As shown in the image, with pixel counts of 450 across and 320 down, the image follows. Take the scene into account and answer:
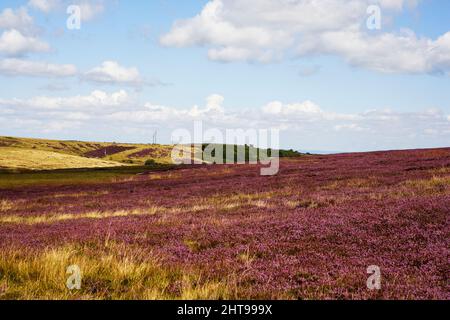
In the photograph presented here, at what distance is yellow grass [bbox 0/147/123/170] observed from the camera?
116m

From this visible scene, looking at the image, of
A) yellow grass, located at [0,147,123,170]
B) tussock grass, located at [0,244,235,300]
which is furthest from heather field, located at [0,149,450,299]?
yellow grass, located at [0,147,123,170]

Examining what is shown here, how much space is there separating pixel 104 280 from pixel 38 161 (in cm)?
12982

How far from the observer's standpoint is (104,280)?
736 cm

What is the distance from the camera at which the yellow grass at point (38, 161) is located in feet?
381

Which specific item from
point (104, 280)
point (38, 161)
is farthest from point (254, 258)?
point (38, 161)

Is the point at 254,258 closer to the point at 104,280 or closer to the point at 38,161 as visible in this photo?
the point at 104,280

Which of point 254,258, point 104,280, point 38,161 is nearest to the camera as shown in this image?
point 104,280

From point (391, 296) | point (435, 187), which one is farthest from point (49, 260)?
point (435, 187)

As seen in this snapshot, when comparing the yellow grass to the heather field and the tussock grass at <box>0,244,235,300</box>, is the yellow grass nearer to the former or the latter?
the heather field

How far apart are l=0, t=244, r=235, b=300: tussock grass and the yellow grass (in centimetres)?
11627

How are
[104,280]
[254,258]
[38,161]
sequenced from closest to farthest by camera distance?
[104,280] < [254,258] < [38,161]

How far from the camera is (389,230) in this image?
10469mm

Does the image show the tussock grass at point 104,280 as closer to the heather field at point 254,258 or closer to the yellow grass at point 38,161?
the heather field at point 254,258
